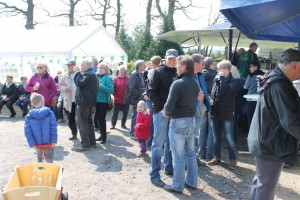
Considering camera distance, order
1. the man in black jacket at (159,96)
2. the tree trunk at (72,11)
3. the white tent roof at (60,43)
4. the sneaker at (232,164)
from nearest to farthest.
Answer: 1. the man in black jacket at (159,96)
2. the sneaker at (232,164)
3. the white tent roof at (60,43)
4. the tree trunk at (72,11)

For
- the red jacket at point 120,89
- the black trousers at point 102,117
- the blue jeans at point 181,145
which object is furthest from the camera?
the red jacket at point 120,89

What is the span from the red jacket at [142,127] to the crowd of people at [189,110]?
2cm

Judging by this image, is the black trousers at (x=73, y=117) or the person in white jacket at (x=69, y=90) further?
the black trousers at (x=73, y=117)

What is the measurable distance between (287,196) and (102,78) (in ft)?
14.2

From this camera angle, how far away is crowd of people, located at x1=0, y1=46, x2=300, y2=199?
293 cm

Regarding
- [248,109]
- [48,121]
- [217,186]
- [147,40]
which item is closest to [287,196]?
[217,186]

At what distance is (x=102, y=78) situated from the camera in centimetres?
721

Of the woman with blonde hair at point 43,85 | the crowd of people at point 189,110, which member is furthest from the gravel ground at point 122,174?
the woman with blonde hair at point 43,85

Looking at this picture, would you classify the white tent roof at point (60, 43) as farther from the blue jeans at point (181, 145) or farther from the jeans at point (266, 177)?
the jeans at point (266, 177)

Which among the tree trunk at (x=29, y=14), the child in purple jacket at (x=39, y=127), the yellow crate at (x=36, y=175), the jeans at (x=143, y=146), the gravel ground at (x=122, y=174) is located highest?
the tree trunk at (x=29, y=14)

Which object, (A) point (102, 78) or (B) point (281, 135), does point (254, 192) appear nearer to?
(B) point (281, 135)

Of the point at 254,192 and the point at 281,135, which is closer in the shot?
the point at 281,135

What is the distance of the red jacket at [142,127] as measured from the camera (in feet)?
19.8

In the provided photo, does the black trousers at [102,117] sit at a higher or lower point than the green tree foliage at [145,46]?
lower
